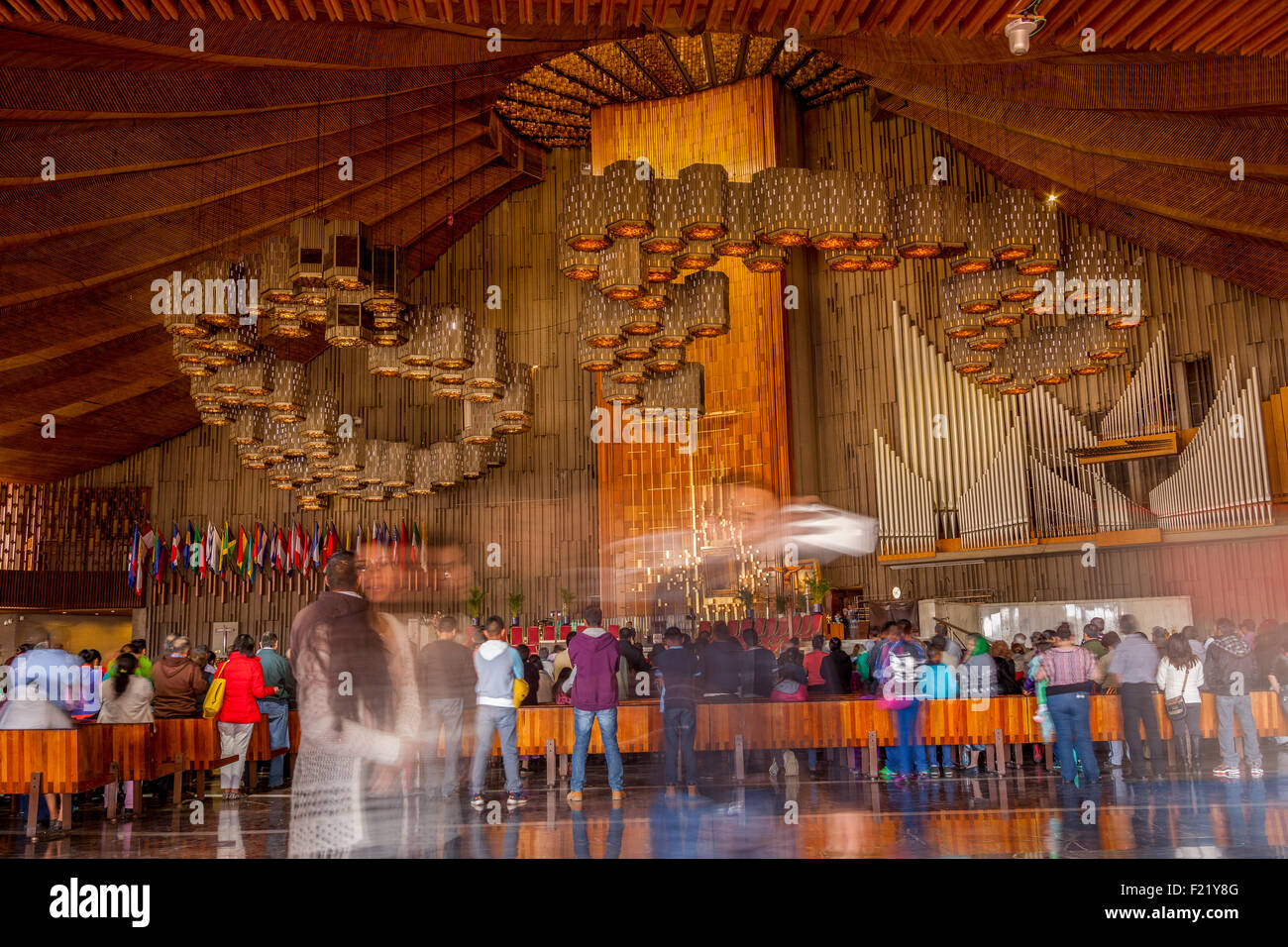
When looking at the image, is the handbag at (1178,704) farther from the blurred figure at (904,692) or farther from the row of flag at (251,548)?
the row of flag at (251,548)

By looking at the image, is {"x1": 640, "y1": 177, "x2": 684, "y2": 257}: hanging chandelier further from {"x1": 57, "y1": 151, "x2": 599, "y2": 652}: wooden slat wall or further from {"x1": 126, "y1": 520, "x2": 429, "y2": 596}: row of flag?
{"x1": 126, "y1": 520, "x2": 429, "y2": 596}: row of flag

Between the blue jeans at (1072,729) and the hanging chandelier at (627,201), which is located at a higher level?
the hanging chandelier at (627,201)

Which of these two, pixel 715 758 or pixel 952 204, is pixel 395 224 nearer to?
Result: pixel 952 204

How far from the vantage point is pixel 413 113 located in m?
15.1

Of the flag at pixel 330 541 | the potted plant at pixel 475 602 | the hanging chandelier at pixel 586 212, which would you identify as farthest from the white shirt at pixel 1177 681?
the flag at pixel 330 541

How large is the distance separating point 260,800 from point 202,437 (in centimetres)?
1456

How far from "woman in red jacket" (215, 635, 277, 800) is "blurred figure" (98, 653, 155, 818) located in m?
0.59

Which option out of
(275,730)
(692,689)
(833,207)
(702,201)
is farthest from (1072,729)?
(275,730)

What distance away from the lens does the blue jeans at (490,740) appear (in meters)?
8.23

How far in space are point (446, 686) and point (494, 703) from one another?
43 cm

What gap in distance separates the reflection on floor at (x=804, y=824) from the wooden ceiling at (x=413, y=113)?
4.45 meters

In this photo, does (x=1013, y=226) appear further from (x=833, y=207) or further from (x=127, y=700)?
(x=127, y=700)

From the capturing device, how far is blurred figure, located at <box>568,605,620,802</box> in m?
8.32
